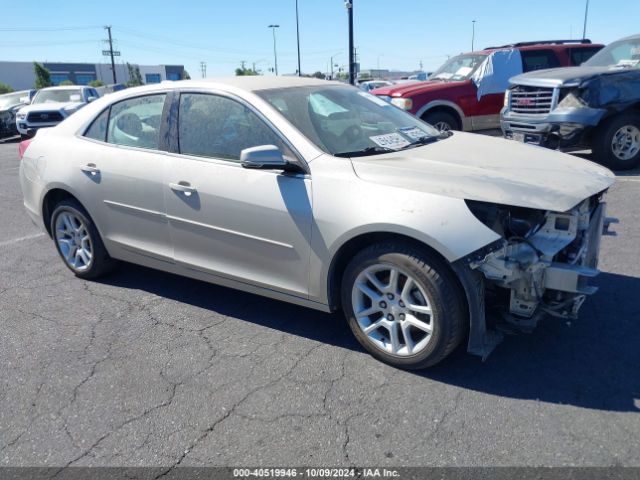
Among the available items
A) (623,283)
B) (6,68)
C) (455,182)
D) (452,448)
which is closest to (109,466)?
(452,448)

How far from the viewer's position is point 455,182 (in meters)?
3.03

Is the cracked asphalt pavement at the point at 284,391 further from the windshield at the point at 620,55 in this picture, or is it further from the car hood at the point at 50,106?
the car hood at the point at 50,106

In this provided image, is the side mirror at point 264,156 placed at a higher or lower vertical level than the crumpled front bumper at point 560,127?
higher

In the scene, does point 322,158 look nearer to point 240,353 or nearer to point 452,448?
point 240,353

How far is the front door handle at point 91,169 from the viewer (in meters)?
4.29

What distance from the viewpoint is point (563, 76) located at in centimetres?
800

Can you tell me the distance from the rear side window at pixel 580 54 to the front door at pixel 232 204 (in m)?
9.76

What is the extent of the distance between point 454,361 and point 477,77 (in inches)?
348

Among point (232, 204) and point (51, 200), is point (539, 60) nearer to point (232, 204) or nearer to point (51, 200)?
point (232, 204)

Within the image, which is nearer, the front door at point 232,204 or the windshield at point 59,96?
the front door at point 232,204

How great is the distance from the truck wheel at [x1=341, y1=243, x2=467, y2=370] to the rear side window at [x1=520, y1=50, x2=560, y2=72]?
935cm

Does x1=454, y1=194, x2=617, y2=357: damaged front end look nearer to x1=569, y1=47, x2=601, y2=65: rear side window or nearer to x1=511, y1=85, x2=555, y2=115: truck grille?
x1=511, y1=85, x2=555, y2=115: truck grille

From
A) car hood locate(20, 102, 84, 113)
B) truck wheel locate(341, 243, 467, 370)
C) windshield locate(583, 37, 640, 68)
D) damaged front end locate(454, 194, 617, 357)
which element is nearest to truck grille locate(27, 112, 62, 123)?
car hood locate(20, 102, 84, 113)

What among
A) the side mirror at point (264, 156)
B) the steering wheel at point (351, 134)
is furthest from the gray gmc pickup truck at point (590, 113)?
the side mirror at point (264, 156)
